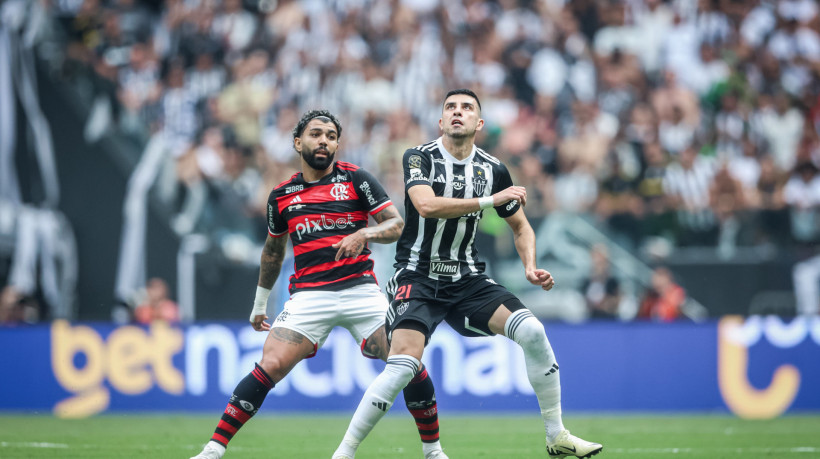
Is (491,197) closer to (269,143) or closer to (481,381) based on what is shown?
(481,381)

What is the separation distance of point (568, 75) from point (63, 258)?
9.14 metres

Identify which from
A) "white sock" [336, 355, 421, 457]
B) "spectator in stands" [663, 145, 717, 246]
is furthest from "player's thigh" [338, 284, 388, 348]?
"spectator in stands" [663, 145, 717, 246]

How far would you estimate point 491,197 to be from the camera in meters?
7.25

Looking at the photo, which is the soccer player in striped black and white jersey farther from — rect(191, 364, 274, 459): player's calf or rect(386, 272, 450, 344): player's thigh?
rect(191, 364, 274, 459): player's calf

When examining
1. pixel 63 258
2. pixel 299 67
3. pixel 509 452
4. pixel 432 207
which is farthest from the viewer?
pixel 299 67

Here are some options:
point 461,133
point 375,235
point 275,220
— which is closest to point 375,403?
point 375,235

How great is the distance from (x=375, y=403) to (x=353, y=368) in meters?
6.84

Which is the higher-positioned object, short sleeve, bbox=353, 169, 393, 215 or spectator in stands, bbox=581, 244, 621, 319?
short sleeve, bbox=353, 169, 393, 215

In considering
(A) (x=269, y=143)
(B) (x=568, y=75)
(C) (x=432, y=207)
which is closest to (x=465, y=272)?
(C) (x=432, y=207)

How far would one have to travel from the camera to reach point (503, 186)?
7867 mm

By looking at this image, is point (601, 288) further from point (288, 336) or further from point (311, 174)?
point (288, 336)

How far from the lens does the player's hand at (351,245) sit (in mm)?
7426

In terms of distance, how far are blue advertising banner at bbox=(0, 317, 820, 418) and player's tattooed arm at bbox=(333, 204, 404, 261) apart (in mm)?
6135

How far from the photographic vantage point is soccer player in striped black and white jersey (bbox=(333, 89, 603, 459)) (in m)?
7.24
